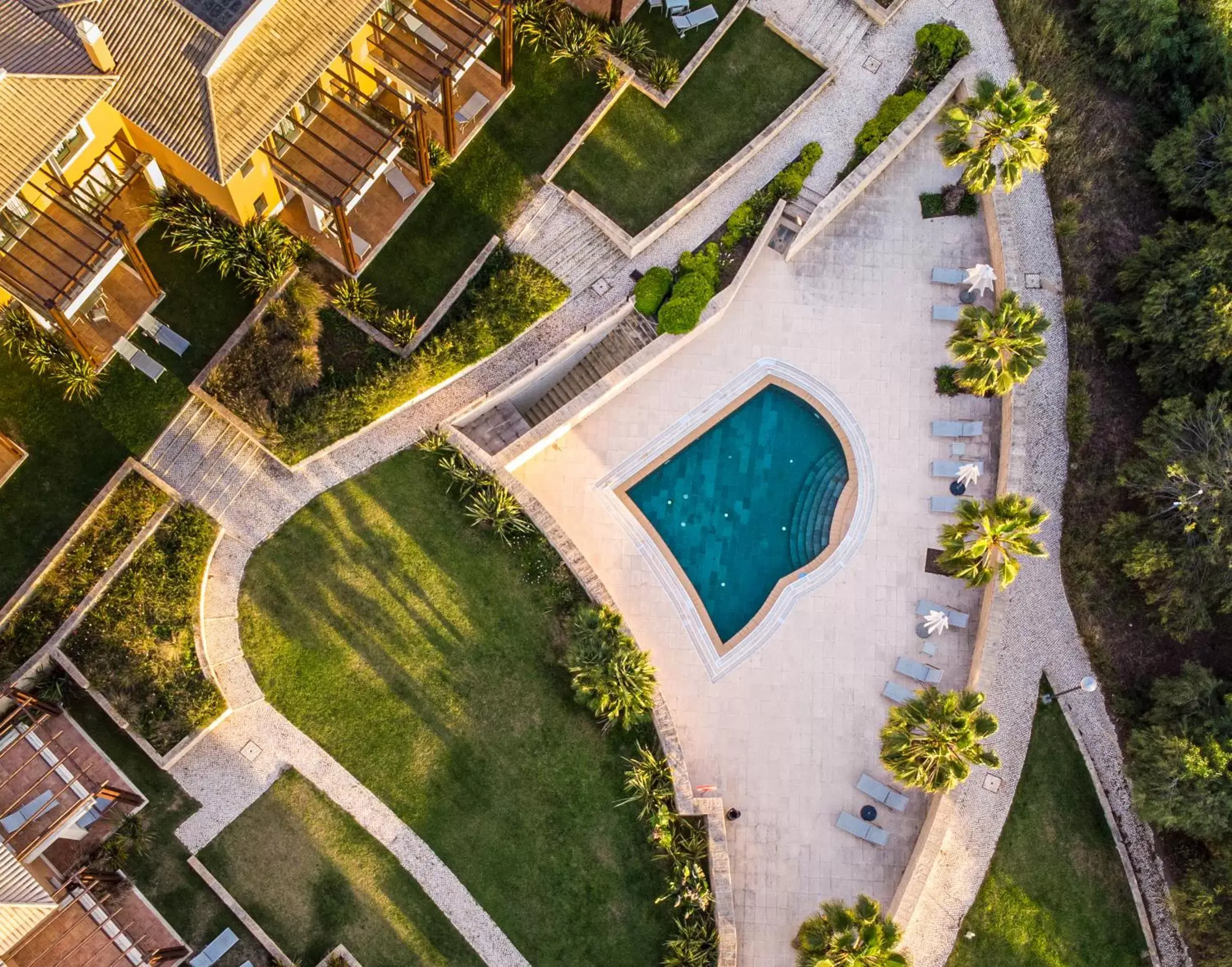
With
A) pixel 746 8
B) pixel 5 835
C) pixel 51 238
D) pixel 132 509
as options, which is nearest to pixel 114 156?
pixel 51 238

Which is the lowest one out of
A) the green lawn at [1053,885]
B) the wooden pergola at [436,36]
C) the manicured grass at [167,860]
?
the manicured grass at [167,860]

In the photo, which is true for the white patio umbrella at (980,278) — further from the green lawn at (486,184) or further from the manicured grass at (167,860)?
the manicured grass at (167,860)

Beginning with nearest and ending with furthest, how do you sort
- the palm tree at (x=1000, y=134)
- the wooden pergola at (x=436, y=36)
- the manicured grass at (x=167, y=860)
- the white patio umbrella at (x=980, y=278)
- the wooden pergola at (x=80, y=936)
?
the wooden pergola at (x=80, y=936) < the manicured grass at (x=167, y=860) < the palm tree at (x=1000, y=134) < the wooden pergola at (x=436, y=36) < the white patio umbrella at (x=980, y=278)

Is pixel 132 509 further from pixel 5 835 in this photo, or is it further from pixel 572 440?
pixel 572 440

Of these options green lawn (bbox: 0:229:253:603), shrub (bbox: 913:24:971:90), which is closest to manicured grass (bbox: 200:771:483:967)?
green lawn (bbox: 0:229:253:603)

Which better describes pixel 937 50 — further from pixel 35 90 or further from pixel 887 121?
pixel 35 90

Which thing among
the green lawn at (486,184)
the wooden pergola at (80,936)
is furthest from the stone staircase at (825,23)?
the wooden pergola at (80,936)

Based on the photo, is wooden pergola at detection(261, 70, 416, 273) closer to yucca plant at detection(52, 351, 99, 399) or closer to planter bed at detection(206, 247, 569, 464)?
planter bed at detection(206, 247, 569, 464)
